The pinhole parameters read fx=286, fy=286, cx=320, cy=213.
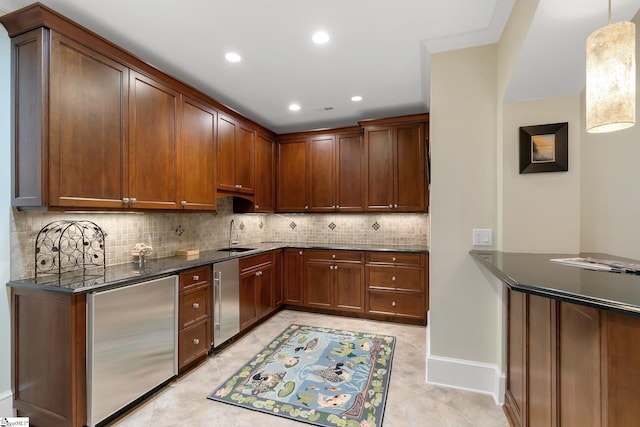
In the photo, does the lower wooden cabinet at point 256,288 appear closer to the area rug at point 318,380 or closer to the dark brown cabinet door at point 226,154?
the area rug at point 318,380

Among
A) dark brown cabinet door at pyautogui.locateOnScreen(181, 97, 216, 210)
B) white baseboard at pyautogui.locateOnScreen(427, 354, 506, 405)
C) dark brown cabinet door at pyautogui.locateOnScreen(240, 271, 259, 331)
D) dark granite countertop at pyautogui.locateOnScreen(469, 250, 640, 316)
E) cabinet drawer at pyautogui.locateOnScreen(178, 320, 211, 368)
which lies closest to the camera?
dark granite countertop at pyautogui.locateOnScreen(469, 250, 640, 316)

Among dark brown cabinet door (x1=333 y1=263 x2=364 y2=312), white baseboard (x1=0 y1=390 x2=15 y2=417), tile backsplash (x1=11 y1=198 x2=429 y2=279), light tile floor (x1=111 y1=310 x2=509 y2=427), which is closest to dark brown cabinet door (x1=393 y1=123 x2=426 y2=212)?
tile backsplash (x1=11 y1=198 x2=429 y2=279)

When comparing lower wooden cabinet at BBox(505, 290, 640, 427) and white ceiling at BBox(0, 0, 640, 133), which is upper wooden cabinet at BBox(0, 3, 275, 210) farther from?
lower wooden cabinet at BBox(505, 290, 640, 427)

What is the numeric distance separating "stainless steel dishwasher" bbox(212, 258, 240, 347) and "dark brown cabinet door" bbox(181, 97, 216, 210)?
2.22ft

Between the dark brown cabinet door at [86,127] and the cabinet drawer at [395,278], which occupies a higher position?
the dark brown cabinet door at [86,127]

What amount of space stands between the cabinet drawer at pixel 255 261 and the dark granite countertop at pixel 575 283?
244 centimetres

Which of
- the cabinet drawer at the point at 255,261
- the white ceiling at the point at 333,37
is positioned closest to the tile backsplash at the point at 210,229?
the cabinet drawer at the point at 255,261

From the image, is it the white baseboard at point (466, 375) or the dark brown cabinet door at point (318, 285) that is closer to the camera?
the white baseboard at point (466, 375)

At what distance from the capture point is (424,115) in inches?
141

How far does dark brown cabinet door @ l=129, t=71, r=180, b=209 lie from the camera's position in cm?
227

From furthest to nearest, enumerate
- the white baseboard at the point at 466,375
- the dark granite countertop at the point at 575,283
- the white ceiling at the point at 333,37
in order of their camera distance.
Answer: the white baseboard at the point at 466,375 < the white ceiling at the point at 333,37 < the dark granite countertop at the point at 575,283

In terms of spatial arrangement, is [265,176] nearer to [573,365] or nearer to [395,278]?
[395,278]

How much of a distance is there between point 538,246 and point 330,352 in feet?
6.46

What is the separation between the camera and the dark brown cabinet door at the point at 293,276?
4.03m
